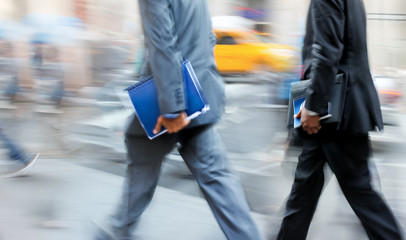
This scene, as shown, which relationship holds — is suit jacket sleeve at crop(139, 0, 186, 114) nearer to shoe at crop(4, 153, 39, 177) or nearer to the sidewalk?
the sidewalk

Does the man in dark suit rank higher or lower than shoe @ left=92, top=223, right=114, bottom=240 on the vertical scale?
higher

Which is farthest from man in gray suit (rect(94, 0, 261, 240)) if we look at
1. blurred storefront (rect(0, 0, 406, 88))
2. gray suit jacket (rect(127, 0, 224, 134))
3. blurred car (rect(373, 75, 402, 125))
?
blurred car (rect(373, 75, 402, 125))

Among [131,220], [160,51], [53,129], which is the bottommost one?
[53,129]

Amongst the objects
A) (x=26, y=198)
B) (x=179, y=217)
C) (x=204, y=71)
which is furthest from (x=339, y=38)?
(x=26, y=198)

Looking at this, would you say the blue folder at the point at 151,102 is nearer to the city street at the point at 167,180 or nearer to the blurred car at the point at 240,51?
the city street at the point at 167,180

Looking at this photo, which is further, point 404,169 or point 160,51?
point 404,169

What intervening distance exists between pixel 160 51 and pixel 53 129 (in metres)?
5.25

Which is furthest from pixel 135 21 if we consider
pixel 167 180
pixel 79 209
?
pixel 79 209

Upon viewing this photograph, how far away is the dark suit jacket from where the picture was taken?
280 centimetres

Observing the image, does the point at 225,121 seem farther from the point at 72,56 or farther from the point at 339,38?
the point at 72,56

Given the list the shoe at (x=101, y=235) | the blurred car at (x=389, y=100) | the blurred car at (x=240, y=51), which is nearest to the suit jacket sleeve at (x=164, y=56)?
the shoe at (x=101, y=235)

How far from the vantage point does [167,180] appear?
17.5 feet

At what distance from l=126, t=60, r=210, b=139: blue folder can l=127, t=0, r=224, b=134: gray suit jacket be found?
0.19 feet

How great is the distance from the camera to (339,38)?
9.25ft
